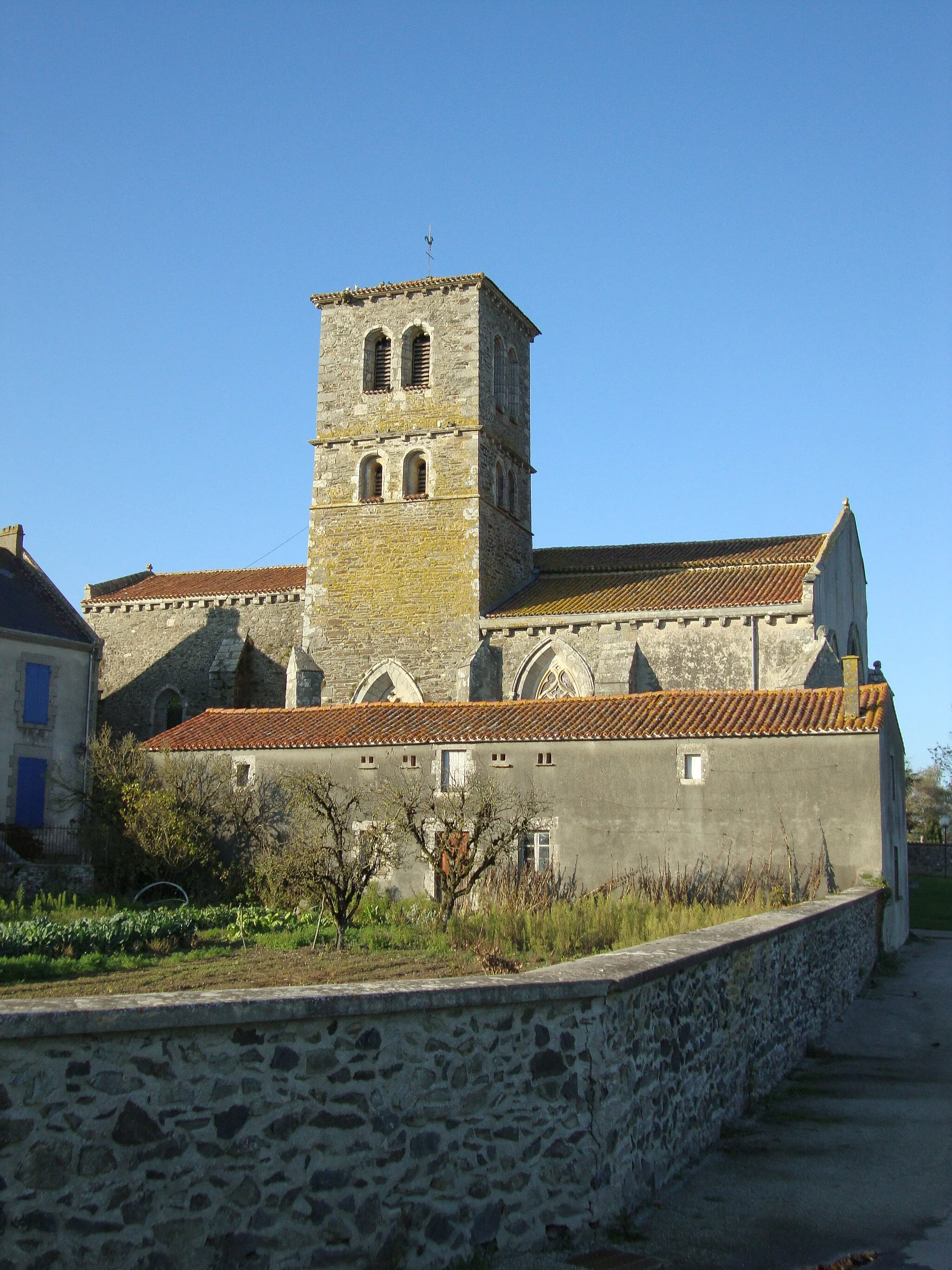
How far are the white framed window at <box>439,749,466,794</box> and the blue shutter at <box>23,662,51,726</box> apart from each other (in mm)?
11202

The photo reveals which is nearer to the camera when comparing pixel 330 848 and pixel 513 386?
pixel 330 848

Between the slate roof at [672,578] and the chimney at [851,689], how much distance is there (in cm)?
624

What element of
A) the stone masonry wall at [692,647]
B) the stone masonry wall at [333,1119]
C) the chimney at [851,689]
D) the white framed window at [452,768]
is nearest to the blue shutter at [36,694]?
the stone masonry wall at [692,647]

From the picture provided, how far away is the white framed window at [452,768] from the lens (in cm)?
2006

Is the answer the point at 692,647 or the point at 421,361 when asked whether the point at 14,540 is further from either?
the point at 692,647

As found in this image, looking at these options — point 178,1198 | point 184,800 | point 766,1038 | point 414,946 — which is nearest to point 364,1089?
point 178,1198

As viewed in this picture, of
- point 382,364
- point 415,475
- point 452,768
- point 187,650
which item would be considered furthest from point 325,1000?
point 187,650

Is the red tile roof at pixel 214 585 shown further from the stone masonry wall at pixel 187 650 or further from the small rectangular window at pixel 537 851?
the small rectangular window at pixel 537 851

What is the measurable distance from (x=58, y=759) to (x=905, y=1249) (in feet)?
79.6

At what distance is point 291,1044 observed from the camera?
480 cm

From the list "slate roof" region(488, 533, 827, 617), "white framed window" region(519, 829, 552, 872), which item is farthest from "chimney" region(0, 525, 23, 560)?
"white framed window" region(519, 829, 552, 872)

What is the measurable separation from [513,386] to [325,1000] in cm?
2855

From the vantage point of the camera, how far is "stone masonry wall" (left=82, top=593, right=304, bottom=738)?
33469mm

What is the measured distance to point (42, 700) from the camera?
2698 centimetres
